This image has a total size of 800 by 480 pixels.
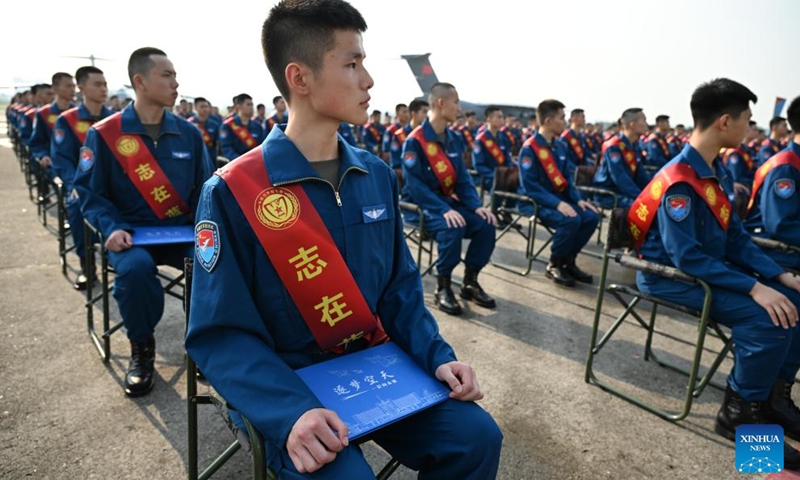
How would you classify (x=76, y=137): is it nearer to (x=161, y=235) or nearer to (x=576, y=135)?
(x=161, y=235)

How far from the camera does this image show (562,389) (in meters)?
3.23

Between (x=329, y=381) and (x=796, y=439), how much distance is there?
9.38ft

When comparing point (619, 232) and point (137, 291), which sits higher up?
point (619, 232)

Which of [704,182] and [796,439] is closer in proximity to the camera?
[796,439]

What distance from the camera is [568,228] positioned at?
5.39 metres

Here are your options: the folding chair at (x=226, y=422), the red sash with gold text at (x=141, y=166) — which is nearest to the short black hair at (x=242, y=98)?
the red sash with gold text at (x=141, y=166)

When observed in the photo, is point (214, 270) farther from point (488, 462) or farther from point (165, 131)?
point (165, 131)

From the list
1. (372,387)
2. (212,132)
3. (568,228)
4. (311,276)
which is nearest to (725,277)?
(372,387)

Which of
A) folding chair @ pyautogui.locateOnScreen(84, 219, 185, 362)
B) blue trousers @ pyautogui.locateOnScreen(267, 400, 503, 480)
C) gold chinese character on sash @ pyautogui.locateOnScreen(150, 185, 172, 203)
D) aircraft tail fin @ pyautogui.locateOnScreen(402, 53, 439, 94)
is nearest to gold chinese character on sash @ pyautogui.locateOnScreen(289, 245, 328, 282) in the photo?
blue trousers @ pyautogui.locateOnScreen(267, 400, 503, 480)

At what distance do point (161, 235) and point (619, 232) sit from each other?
2.92 metres

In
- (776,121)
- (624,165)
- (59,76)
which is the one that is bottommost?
(624,165)

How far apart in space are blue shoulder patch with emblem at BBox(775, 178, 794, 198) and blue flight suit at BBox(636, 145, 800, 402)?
679 mm

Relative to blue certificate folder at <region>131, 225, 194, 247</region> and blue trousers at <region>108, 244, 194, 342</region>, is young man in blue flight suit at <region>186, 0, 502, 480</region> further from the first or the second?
blue trousers at <region>108, 244, 194, 342</region>

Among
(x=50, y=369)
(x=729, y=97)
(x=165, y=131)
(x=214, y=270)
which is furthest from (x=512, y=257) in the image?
(x=214, y=270)
